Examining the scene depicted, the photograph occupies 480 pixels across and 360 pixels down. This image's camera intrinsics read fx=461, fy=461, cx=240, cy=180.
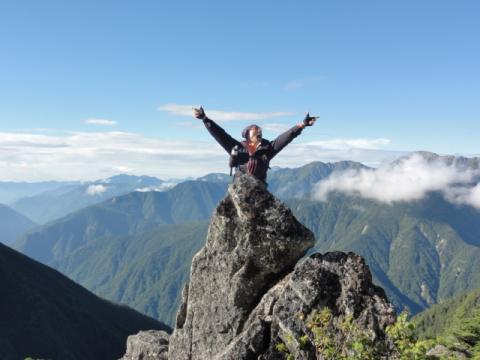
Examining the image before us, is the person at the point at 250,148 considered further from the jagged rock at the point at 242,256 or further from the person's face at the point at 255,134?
Result: the jagged rock at the point at 242,256

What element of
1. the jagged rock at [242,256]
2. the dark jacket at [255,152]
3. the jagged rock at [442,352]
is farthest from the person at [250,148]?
the jagged rock at [442,352]

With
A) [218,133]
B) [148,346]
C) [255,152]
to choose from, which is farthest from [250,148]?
[148,346]

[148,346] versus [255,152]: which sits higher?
[255,152]

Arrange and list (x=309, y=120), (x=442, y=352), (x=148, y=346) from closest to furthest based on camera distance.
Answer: (x=309, y=120)
(x=148, y=346)
(x=442, y=352)

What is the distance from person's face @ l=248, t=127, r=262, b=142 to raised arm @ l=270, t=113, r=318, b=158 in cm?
81

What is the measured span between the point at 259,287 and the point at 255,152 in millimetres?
6659

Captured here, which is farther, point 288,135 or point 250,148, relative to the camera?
point 250,148

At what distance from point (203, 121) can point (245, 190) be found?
4.16m

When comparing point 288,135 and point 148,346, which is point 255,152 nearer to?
point 288,135

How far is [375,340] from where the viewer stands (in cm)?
1636

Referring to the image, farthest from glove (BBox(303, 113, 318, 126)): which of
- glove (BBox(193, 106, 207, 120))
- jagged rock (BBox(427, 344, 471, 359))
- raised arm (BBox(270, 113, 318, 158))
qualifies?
jagged rock (BBox(427, 344, 471, 359))

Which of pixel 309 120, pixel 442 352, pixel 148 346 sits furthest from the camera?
pixel 442 352

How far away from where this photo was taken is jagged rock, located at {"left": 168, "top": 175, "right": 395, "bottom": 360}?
1838 cm

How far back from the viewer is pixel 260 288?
21.9m
